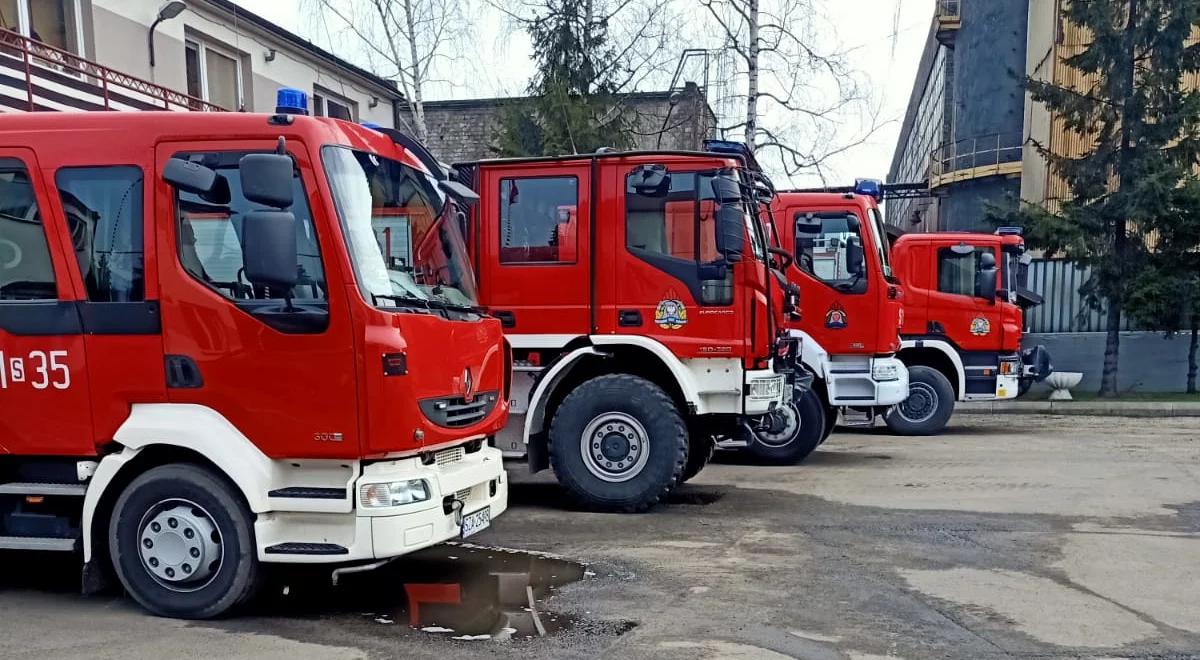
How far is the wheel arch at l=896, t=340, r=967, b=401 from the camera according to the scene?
1348 centimetres

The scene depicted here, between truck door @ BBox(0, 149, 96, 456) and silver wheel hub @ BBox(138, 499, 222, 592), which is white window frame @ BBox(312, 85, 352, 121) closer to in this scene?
truck door @ BBox(0, 149, 96, 456)

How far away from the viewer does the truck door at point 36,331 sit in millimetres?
5074

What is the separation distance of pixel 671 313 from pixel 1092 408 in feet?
39.7

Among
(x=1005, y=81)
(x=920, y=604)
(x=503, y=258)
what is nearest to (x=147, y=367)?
(x=503, y=258)

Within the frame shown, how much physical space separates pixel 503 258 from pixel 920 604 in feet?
14.4

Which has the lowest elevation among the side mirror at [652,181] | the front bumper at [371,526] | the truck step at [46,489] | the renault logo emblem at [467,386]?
the front bumper at [371,526]

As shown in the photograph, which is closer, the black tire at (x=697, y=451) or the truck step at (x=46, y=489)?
the truck step at (x=46, y=489)

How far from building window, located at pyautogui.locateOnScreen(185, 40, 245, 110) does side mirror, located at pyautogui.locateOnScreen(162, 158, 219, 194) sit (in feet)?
37.8

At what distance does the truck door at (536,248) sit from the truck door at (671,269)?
9.6 inches

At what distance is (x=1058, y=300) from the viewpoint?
757 inches

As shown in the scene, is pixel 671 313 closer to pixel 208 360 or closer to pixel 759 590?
pixel 759 590

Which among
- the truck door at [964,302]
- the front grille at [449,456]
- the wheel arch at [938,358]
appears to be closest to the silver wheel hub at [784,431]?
the wheel arch at [938,358]

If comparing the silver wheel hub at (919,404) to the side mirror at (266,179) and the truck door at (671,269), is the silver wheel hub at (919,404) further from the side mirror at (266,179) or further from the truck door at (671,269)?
the side mirror at (266,179)

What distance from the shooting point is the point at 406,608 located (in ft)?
17.5
